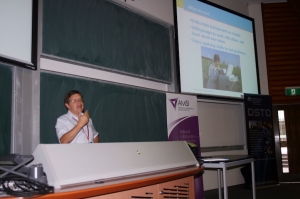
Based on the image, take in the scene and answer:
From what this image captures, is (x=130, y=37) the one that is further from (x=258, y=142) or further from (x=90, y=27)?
(x=258, y=142)

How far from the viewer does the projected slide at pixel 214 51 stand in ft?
13.9

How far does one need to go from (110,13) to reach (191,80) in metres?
1.52

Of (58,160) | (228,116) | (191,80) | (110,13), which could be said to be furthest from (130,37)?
(228,116)

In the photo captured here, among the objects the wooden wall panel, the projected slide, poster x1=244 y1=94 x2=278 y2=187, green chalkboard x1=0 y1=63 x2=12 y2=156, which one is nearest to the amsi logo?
the projected slide

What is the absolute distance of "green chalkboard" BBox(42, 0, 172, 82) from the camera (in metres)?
2.54

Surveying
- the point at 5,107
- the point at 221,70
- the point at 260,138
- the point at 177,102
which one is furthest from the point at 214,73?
the point at 5,107

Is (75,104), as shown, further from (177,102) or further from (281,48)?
(281,48)

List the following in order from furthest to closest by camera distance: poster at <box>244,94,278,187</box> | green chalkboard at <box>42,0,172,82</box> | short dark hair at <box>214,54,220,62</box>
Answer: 1. poster at <box>244,94,278,187</box>
2. short dark hair at <box>214,54,220,62</box>
3. green chalkboard at <box>42,0,172,82</box>

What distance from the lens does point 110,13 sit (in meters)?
3.11

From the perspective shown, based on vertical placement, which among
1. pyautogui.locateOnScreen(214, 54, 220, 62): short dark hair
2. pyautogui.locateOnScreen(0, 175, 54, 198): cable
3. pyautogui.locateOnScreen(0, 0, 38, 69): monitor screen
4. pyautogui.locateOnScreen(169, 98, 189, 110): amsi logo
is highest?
pyautogui.locateOnScreen(214, 54, 220, 62): short dark hair

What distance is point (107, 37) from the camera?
3.02m

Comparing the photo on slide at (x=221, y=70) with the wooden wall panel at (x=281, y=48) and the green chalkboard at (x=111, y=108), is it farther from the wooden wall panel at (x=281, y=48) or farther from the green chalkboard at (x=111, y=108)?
the wooden wall panel at (x=281, y=48)

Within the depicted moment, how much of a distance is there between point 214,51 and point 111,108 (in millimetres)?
2217

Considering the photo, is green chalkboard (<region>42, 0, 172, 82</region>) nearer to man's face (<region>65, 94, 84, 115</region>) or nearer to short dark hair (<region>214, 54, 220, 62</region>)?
man's face (<region>65, 94, 84, 115</region>)
